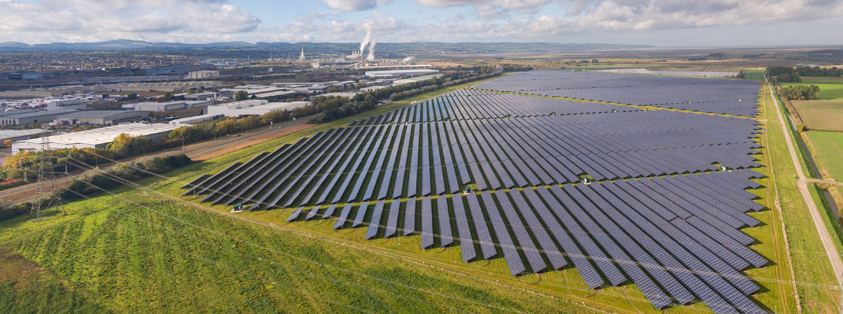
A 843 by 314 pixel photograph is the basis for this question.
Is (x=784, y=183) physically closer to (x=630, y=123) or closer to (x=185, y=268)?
(x=630, y=123)

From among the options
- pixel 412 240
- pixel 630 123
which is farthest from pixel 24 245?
pixel 630 123

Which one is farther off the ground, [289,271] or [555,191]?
[555,191]

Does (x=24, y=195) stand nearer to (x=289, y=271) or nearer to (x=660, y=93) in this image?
(x=289, y=271)

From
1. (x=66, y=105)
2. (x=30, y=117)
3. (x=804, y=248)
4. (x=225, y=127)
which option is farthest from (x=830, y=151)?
(x=66, y=105)

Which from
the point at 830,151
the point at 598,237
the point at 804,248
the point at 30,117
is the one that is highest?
the point at 30,117

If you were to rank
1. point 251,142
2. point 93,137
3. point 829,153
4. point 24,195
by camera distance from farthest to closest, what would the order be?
point 251,142 < point 93,137 < point 829,153 < point 24,195

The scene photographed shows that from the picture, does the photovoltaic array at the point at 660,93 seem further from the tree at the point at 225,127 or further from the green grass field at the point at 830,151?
the tree at the point at 225,127
